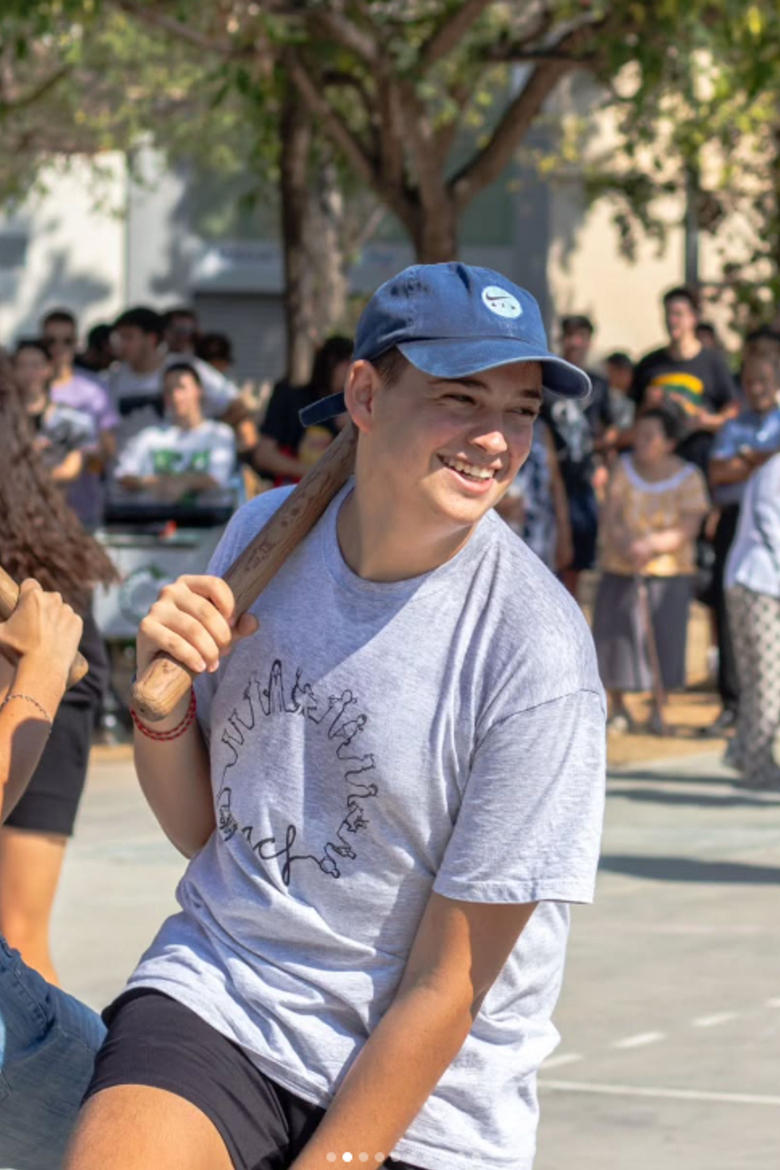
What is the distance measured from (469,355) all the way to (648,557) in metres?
9.59

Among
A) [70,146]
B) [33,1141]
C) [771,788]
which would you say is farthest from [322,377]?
[70,146]

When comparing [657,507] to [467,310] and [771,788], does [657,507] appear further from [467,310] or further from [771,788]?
[467,310]

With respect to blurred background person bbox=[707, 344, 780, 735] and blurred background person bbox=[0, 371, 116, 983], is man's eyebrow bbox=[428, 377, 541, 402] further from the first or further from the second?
blurred background person bbox=[707, 344, 780, 735]

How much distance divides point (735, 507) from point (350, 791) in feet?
31.6

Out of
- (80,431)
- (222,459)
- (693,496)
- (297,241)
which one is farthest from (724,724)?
(297,241)

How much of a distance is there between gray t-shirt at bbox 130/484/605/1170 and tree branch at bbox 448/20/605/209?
1317 centimetres

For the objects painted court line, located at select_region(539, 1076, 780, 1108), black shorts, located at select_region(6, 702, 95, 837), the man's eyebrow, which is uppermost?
the man's eyebrow

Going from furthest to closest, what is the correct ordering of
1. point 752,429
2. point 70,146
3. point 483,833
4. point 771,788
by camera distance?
1. point 70,146
2. point 752,429
3. point 771,788
4. point 483,833

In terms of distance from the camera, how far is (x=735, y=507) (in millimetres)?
12406

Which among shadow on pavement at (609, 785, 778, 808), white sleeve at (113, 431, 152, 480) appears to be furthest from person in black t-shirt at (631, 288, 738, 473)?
shadow on pavement at (609, 785, 778, 808)

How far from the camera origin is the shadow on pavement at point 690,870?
8484 mm

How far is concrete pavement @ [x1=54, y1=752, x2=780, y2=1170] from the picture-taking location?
17.7 ft

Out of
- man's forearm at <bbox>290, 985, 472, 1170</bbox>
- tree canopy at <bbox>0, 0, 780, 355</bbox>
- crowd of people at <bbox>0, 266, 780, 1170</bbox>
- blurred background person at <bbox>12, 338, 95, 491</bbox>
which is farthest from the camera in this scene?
tree canopy at <bbox>0, 0, 780, 355</bbox>

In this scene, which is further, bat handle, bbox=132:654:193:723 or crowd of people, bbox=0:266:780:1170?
crowd of people, bbox=0:266:780:1170
